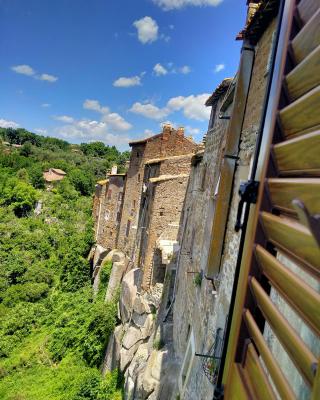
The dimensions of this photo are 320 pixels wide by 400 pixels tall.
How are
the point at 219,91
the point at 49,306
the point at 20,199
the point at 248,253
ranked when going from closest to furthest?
the point at 248,253
the point at 219,91
the point at 49,306
the point at 20,199

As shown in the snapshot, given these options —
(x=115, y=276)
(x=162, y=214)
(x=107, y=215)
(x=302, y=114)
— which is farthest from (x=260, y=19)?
(x=107, y=215)

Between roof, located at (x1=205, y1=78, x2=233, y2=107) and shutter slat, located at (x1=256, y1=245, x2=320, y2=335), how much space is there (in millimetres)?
6756

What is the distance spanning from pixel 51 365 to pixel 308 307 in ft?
63.9

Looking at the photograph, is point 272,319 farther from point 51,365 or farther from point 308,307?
point 51,365

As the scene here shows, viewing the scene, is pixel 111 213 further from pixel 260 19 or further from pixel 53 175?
pixel 53 175

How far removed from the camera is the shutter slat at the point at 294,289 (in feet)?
3.17

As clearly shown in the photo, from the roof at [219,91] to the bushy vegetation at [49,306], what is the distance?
11149mm

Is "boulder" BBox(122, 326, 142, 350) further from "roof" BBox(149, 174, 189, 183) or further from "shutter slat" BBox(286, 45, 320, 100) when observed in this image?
"shutter slat" BBox(286, 45, 320, 100)

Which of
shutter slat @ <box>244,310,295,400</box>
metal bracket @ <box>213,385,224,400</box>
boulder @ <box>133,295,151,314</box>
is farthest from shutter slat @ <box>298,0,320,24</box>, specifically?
boulder @ <box>133,295,151,314</box>

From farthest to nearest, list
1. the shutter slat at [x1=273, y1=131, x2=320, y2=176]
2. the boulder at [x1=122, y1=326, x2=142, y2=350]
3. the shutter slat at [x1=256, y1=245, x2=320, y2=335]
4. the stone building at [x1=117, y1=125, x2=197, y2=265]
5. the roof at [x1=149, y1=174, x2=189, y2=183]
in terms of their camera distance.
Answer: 1. the stone building at [x1=117, y1=125, x2=197, y2=265]
2. the roof at [x1=149, y1=174, x2=189, y2=183]
3. the boulder at [x1=122, y1=326, x2=142, y2=350]
4. the shutter slat at [x1=273, y1=131, x2=320, y2=176]
5. the shutter slat at [x1=256, y1=245, x2=320, y2=335]

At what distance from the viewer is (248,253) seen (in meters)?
1.52

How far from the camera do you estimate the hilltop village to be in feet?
3.81

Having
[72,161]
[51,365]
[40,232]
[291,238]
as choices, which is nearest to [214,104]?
[291,238]

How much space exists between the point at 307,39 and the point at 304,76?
0.52 ft
